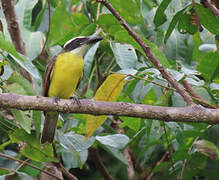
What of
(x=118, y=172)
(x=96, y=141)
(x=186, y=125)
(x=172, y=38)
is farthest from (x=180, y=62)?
(x=118, y=172)

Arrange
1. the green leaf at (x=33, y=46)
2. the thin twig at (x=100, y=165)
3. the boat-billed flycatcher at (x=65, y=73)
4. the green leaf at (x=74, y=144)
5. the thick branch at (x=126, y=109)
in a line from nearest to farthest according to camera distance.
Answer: the thick branch at (x=126, y=109)
the green leaf at (x=74, y=144)
the green leaf at (x=33, y=46)
the boat-billed flycatcher at (x=65, y=73)
the thin twig at (x=100, y=165)

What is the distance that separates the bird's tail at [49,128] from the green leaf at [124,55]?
2.48ft

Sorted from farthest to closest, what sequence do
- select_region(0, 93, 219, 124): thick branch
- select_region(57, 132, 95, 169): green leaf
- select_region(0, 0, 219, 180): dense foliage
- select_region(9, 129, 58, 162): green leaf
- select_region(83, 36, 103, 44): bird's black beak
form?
select_region(83, 36, 103, 44): bird's black beak, select_region(57, 132, 95, 169): green leaf, select_region(9, 129, 58, 162): green leaf, select_region(0, 0, 219, 180): dense foliage, select_region(0, 93, 219, 124): thick branch

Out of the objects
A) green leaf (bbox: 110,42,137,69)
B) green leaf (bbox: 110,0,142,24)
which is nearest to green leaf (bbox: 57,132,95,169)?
green leaf (bbox: 110,42,137,69)

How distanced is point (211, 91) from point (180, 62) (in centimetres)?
72

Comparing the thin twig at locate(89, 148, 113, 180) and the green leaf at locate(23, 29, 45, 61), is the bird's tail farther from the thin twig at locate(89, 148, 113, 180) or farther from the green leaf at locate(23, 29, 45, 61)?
the thin twig at locate(89, 148, 113, 180)

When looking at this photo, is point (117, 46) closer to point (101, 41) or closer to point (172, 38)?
point (101, 41)

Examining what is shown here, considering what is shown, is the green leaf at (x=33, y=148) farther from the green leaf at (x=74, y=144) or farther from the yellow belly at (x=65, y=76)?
the yellow belly at (x=65, y=76)

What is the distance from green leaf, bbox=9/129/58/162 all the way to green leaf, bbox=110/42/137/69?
0.76 metres

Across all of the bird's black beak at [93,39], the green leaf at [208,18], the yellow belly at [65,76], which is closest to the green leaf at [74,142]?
the yellow belly at [65,76]

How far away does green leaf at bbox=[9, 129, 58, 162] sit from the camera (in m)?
2.65

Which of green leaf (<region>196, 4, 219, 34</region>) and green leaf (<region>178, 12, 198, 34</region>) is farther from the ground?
green leaf (<region>196, 4, 219, 34</region>)

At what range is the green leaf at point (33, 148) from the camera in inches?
104

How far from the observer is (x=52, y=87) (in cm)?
333
